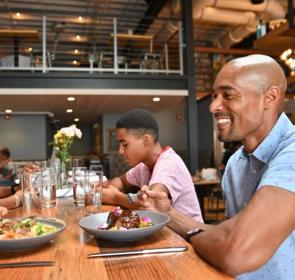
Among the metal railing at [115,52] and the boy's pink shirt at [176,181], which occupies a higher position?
the metal railing at [115,52]

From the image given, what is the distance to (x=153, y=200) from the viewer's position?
1.34 metres

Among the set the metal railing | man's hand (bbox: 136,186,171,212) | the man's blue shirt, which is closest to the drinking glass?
man's hand (bbox: 136,186,171,212)

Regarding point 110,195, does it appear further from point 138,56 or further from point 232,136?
point 138,56

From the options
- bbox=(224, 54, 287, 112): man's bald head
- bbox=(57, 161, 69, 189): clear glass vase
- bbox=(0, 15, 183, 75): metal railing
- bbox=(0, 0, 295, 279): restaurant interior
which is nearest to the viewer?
bbox=(224, 54, 287, 112): man's bald head

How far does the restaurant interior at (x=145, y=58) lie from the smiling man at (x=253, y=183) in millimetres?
4043

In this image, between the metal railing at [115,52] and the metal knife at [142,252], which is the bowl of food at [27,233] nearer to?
the metal knife at [142,252]

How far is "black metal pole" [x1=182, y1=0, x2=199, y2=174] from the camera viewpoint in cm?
686

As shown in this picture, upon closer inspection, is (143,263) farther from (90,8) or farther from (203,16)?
(90,8)

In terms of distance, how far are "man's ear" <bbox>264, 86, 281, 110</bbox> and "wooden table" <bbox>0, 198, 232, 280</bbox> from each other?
0.52 metres

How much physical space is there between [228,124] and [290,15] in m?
4.85

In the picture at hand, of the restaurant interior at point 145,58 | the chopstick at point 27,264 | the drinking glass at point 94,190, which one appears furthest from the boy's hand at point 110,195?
the restaurant interior at point 145,58

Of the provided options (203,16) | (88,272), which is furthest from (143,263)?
(203,16)

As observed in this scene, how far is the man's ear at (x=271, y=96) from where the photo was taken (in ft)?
3.68

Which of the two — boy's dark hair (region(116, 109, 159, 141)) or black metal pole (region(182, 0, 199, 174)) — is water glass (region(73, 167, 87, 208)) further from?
black metal pole (region(182, 0, 199, 174))
